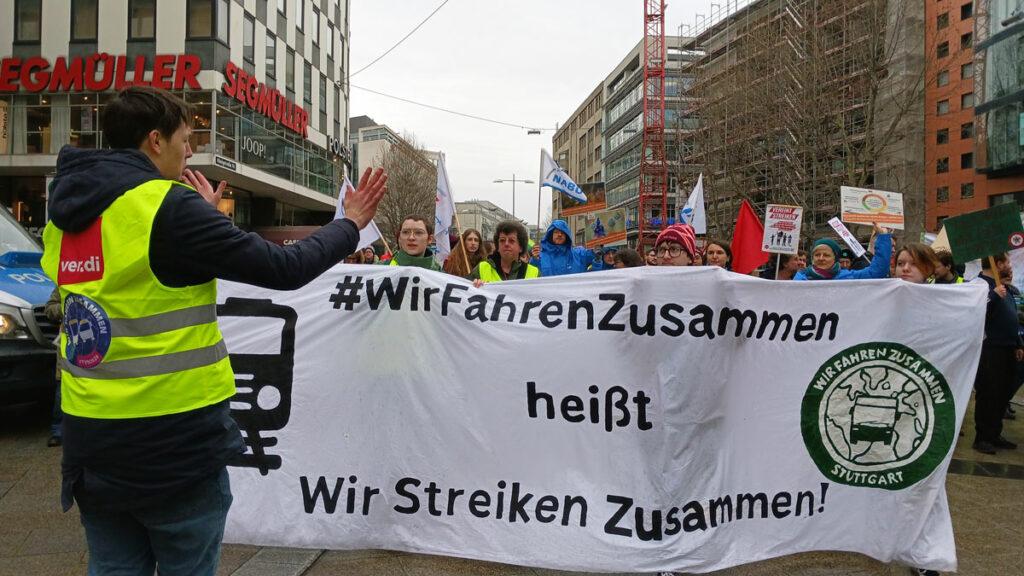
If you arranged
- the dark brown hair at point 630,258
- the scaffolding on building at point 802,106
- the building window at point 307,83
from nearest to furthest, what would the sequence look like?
the dark brown hair at point 630,258 → the scaffolding on building at point 802,106 → the building window at point 307,83

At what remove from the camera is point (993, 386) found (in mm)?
6613

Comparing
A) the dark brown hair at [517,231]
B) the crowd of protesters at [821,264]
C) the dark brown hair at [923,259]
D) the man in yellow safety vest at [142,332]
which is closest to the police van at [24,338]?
the crowd of protesters at [821,264]

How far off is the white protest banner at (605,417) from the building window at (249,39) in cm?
2808

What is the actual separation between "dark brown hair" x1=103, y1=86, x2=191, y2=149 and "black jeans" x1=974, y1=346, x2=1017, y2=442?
7210 mm

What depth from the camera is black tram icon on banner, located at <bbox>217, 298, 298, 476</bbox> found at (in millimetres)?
3518

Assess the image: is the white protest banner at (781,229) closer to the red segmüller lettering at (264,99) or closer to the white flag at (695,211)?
the white flag at (695,211)

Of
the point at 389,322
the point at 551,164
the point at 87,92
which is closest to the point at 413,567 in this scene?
the point at 389,322

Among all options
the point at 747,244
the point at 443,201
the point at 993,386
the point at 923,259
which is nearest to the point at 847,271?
the point at 747,244

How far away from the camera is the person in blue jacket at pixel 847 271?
641 cm

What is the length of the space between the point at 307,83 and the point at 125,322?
118ft

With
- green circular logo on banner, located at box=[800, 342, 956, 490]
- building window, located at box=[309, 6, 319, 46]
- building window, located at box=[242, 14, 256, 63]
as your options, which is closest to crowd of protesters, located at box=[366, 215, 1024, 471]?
green circular logo on banner, located at box=[800, 342, 956, 490]

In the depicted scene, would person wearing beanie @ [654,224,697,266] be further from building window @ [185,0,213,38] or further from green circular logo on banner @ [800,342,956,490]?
building window @ [185,0,213,38]

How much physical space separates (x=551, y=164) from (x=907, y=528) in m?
8.25

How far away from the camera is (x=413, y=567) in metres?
3.37
